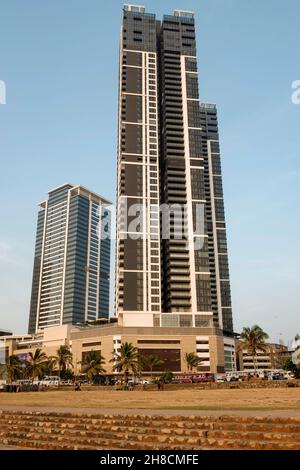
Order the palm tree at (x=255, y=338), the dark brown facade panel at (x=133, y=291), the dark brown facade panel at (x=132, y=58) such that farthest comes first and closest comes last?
the dark brown facade panel at (x=132, y=58) < the dark brown facade panel at (x=133, y=291) < the palm tree at (x=255, y=338)

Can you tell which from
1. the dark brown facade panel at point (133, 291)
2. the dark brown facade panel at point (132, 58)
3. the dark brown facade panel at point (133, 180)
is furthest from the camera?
the dark brown facade panel at point (132, 58)

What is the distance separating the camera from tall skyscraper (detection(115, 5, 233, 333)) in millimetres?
129875

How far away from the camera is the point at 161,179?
15075 centimetres

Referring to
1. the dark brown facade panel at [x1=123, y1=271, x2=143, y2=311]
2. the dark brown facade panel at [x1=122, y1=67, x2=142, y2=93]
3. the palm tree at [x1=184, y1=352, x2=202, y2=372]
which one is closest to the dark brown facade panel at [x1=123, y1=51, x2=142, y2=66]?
the dark brown facade panel at [x1=122, y1=67, x2=142, y2=93]

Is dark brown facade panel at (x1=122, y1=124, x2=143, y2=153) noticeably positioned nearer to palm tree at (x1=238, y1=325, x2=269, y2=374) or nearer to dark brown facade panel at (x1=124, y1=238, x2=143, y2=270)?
dark brown facade panel at (x1=124, y1=238, x2=143, y2=270)

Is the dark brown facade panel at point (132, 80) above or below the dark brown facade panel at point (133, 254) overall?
above

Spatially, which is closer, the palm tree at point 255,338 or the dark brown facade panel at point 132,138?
the palm tree at point 255,338

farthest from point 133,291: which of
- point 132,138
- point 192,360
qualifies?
point 132,138

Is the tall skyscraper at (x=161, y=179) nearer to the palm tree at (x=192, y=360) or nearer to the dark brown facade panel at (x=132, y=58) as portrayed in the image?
the dark brown facade panel at (x=132, y=58)

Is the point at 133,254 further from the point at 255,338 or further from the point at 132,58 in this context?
the point at 132,58

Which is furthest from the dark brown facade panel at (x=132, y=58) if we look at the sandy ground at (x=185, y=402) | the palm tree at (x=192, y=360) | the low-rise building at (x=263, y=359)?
the sandy ground at (x=185, y=402)

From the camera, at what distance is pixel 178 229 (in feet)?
457

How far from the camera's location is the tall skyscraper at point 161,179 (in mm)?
129875

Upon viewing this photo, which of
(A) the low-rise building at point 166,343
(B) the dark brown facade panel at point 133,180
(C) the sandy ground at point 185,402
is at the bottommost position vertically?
(C) the sandy ground at point 185,402
